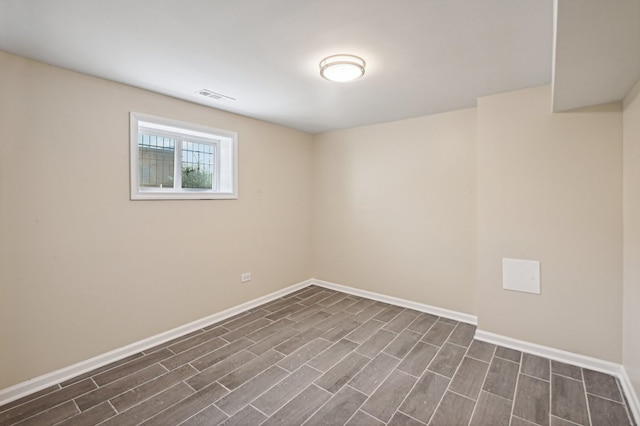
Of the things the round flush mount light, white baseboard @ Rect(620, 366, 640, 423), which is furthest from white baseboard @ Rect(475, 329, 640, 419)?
the round flush mount light

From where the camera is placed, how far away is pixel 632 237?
6.71 ft

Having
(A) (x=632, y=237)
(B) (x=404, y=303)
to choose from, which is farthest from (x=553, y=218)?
(B) (x=404, y=303)

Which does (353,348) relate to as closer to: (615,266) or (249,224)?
(249,224)

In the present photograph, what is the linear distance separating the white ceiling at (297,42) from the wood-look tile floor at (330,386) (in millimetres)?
2166

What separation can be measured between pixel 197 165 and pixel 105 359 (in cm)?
204

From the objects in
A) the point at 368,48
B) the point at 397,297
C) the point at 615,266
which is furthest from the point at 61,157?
the point at 615,266

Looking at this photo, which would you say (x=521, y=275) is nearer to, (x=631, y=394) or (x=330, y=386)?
(x=631, y=394)

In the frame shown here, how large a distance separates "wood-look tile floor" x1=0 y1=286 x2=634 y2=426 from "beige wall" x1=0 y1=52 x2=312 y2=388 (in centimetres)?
35

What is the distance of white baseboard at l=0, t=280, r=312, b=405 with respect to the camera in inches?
79.9

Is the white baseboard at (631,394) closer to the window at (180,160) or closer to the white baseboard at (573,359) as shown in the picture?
the white baseboard at (573,359)

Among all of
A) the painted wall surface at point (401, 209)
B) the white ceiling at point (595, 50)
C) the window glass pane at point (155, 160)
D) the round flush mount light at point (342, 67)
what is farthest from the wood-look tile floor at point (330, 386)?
the round flush mount light at point (342, 67)

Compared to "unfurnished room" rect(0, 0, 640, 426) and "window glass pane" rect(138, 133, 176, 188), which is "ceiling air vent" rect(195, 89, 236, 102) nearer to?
"unfurnished room" rect(0, 0, 640, 426)

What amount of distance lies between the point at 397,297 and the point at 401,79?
2641 millimetres

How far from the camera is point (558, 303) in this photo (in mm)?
2494
